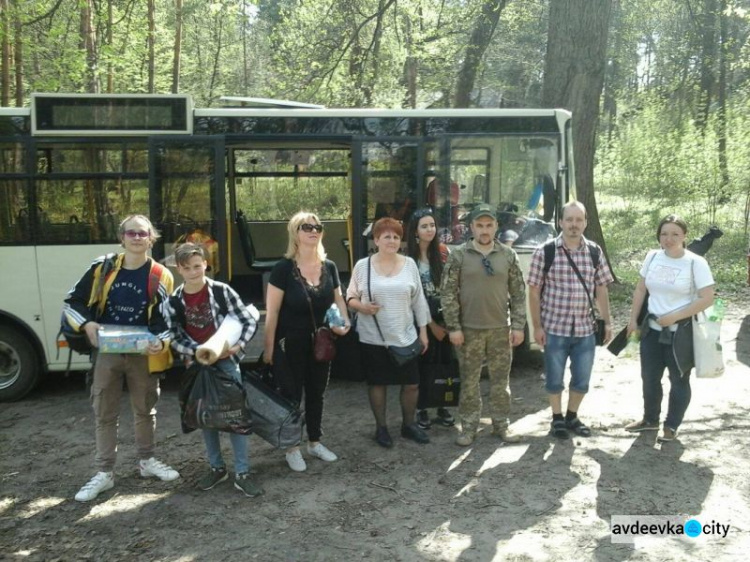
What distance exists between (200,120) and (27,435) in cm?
318

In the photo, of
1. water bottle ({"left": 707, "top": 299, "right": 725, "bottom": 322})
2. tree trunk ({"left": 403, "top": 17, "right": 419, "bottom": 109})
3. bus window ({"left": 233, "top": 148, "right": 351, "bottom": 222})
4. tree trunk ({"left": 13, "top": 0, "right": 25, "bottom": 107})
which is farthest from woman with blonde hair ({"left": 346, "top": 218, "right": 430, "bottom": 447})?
tree trunk ({"left": 403, "top": 17, "right": 419, "bottom": 109})

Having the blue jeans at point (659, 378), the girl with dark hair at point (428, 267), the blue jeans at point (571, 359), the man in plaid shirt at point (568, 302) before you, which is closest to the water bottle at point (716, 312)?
the blue jeans at point (659, 378)

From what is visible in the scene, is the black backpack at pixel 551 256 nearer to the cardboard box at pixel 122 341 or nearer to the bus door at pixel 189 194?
the cardboard box at pixel 122 341

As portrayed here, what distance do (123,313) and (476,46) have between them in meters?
13.0

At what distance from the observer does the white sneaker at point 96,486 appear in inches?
178

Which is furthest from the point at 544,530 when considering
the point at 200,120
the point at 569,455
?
the point at 200,120

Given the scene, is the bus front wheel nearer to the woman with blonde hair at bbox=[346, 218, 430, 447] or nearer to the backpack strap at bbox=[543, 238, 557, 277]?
the woman with blonde hair at bbox=[346, 218, 430, 447]

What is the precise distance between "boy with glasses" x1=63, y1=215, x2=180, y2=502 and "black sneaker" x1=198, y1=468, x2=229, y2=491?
0.65m

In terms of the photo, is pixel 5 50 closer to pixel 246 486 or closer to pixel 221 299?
pixel 221 299

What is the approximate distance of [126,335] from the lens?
14.1ft

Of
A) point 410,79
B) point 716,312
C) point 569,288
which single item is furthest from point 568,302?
point 410,79

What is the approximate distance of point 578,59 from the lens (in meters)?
9.88

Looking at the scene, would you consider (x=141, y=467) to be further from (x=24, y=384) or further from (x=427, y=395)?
(x=24, y=384)

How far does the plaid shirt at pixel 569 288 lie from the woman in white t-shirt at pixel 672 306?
1.18ft
